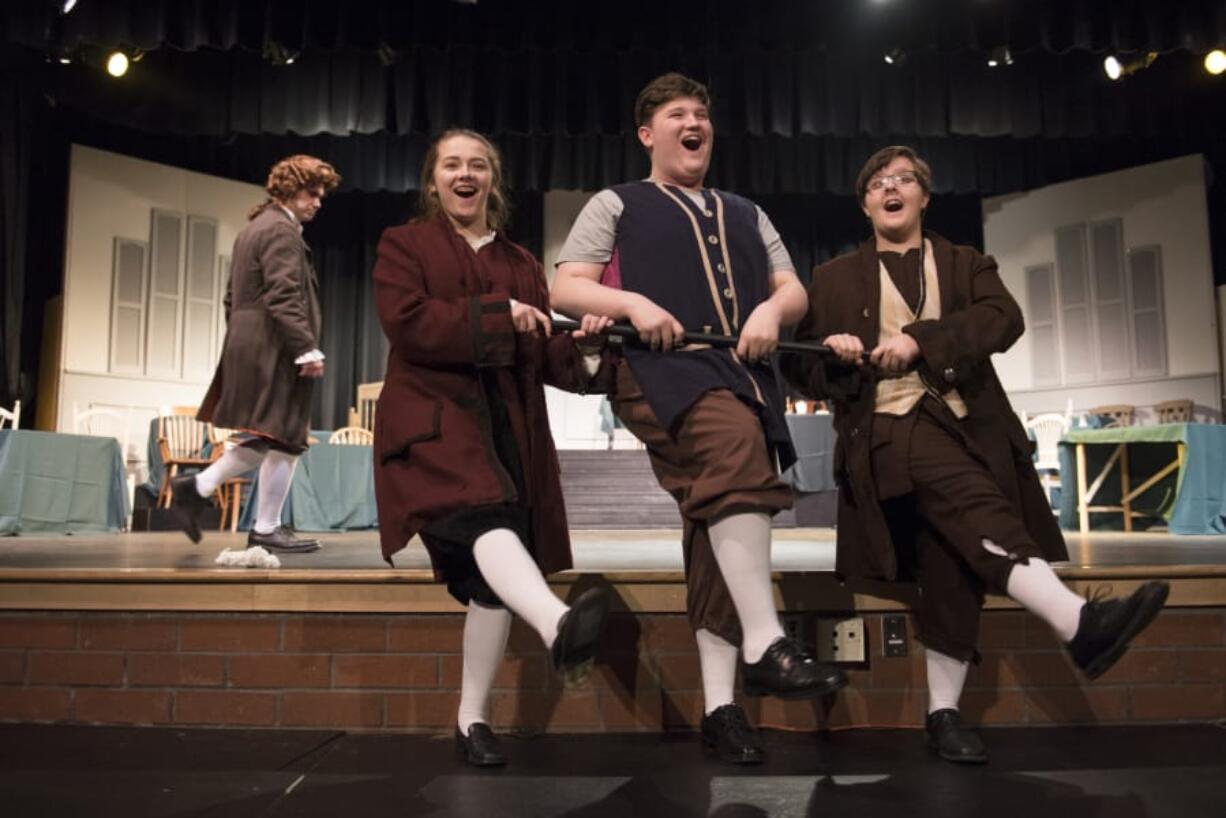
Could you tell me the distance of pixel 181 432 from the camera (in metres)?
7.56

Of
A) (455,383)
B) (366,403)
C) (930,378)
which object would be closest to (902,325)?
(930,378)

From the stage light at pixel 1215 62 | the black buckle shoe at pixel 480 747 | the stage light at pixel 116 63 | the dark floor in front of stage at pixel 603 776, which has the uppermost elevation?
the stage light at pixel 116 63

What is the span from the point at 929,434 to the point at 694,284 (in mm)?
527

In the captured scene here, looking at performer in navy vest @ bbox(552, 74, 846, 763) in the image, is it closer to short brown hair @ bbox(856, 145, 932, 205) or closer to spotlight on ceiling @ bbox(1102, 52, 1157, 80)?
Answer: short brown hair @ bbox(856, 145, 932, 205)

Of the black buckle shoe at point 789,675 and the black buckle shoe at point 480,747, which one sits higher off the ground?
the black buckle shoe at point 789,675

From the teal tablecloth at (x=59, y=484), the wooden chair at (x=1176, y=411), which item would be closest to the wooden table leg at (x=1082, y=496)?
the wooden chair at (x=1176, y=411)

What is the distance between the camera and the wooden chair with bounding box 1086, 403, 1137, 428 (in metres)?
8.29

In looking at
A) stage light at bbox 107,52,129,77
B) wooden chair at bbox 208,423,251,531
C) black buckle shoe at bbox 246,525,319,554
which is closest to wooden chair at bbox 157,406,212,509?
wooden chair at bbox 208,423,251,531

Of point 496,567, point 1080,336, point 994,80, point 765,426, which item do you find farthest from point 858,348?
point 1080,336

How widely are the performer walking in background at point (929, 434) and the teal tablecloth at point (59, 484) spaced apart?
427cm

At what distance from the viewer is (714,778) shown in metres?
1.62

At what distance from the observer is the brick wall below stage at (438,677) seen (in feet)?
6.61

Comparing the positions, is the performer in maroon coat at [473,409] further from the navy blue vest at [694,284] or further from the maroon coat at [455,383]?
the navy blue vest at [694,284]

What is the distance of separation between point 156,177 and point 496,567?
8.34 meters
